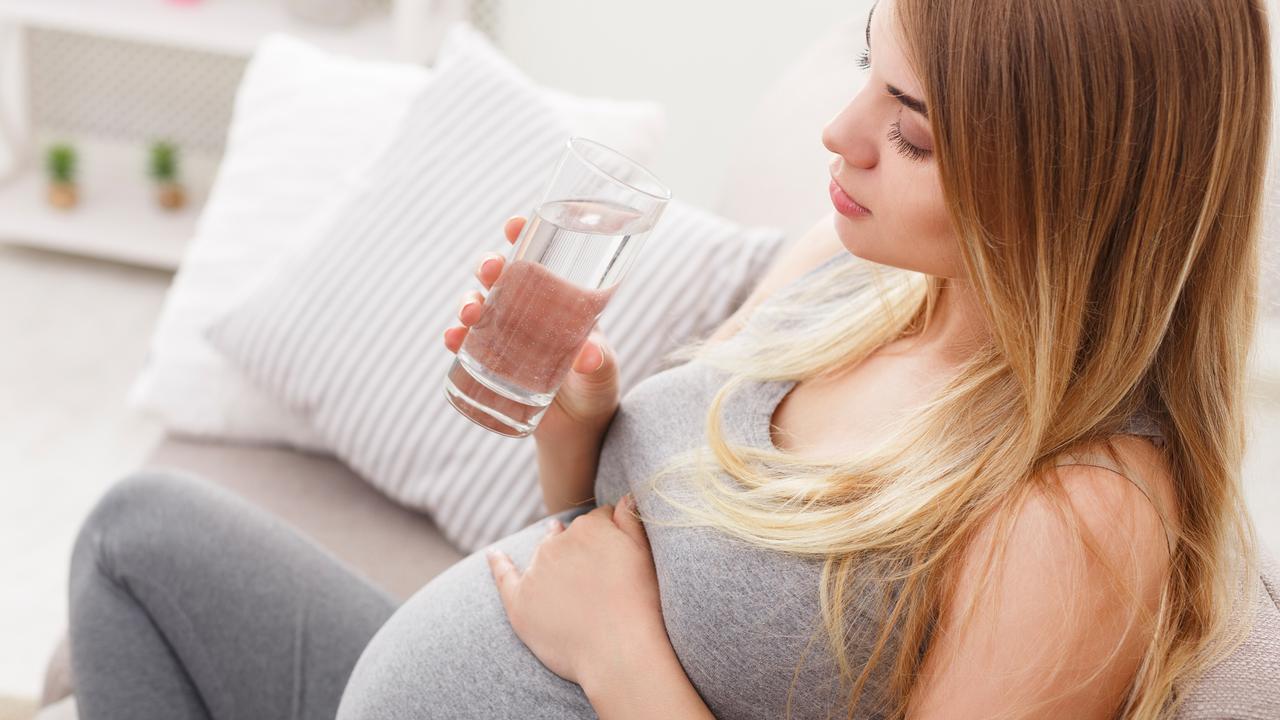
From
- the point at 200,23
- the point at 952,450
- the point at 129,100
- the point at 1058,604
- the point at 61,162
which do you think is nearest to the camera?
the point at 1058,604

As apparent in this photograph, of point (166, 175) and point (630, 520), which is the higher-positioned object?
point (630, 520)

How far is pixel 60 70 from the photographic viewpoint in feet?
9.52

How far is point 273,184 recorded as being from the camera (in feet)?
5.65

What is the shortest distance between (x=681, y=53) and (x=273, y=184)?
1.12 m

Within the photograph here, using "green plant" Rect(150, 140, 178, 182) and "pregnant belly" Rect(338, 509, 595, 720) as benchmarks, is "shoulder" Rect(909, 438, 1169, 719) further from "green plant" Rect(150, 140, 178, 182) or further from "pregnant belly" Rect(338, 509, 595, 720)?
"green plant" Rect(150, 140, 178, 182)

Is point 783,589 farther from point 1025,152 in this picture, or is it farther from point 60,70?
point 60,70

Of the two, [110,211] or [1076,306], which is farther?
[110,211]

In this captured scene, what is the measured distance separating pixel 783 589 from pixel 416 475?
0.68m

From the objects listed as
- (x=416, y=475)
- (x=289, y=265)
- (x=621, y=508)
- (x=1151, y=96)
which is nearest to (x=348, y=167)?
(x=289, y=265)

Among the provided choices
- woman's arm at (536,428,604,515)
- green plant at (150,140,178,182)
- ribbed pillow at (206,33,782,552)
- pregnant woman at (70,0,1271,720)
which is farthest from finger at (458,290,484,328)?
green plant at (150,140,178,182)

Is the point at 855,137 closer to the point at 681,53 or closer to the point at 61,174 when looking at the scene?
the point at 681,53

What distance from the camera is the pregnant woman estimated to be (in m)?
0.77

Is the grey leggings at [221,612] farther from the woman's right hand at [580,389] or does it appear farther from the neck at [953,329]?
the neck at [953,329]

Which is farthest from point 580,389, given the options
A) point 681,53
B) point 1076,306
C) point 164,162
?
point 164,162
